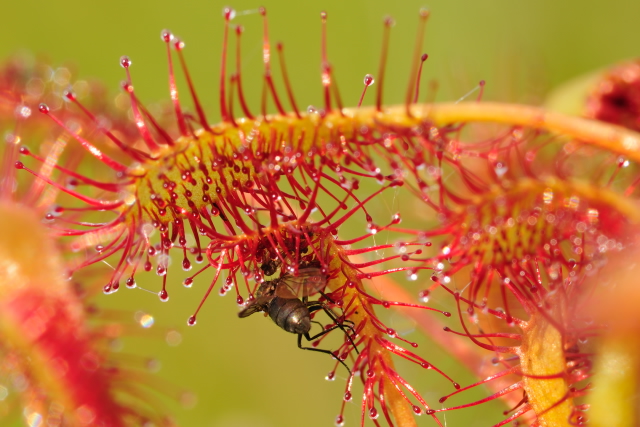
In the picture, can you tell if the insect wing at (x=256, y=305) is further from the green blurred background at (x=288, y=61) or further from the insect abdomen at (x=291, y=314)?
the green blurred background at (x=288, y=61)

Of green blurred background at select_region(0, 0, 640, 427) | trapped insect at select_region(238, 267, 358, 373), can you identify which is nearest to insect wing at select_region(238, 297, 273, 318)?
trapped insect at select_region(238, 267, 358, 373)

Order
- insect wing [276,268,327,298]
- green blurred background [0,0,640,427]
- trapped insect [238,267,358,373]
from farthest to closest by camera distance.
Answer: green blurred background [0,0,640,427] < trapped insect [238,267,358,373] < insect wing [276,268,327,298]

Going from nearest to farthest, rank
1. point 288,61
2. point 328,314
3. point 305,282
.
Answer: point 305,282 → point 328,314 → point 288,61

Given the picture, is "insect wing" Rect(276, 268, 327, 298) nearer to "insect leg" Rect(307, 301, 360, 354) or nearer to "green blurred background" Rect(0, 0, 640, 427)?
"insect leg" Rect(307, 301, 360, 354)

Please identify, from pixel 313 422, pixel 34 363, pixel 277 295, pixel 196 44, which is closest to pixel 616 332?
pixel 277 295

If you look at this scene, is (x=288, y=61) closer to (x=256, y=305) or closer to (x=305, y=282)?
(x=256, y=305)

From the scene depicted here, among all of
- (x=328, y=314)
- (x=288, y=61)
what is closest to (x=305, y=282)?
(x=328, y=314)

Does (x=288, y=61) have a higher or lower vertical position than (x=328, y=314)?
higher

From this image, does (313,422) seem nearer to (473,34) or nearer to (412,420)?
(412,420)
